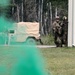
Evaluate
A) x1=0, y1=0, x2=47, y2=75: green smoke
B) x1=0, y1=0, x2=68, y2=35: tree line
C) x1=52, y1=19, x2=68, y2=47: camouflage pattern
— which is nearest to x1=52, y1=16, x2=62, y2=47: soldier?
x1=52, y1=19, x2=68, y2=47: camouflage pattern

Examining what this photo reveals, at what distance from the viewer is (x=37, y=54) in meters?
1.58

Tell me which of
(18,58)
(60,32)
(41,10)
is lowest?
(60,32)

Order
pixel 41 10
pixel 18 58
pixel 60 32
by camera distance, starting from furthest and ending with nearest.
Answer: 1. pixel 41 10
2. pixel 60 32
3. pixel 18 58

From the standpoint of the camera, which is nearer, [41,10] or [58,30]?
[58,30]

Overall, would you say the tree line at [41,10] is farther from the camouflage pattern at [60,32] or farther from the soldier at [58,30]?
the soldier at [58,30]

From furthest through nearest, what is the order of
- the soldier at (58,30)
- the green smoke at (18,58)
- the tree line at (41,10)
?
the tree line at (41,10) < the soldier at (58,30) < the green smoke at (18,58)

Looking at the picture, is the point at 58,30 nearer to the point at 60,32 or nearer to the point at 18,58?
the point at 60,32

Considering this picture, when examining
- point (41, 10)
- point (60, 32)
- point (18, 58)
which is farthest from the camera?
point (41, 10)

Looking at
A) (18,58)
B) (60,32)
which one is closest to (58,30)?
(60,32)

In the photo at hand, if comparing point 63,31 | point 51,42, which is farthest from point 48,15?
point 63,31

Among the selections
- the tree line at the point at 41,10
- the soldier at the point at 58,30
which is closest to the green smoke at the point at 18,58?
the soldier at the point at 58,30

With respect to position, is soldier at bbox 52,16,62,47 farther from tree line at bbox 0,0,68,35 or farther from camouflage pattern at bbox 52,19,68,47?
tree line at bbox 0,0,68,35

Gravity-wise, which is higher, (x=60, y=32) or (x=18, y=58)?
(x=18, y=58)

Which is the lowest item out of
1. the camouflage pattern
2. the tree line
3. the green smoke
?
the camouflage pattern
